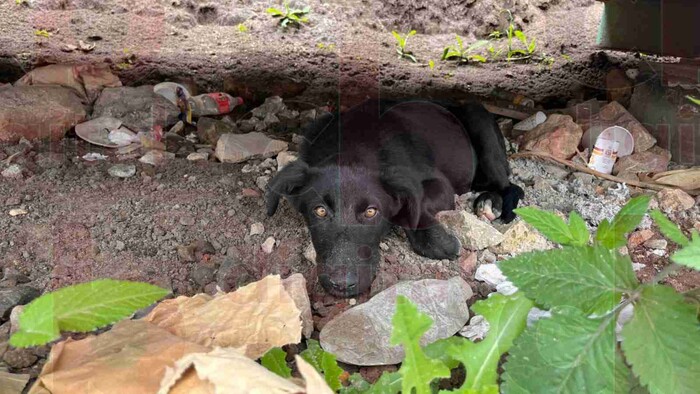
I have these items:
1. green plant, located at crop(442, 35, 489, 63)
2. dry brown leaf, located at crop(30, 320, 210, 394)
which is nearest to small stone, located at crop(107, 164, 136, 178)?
dry brown leaf, located at crop(30, 320, 210, 394)

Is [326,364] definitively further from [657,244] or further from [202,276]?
[657,244]

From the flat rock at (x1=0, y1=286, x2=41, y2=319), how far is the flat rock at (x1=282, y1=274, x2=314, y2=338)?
0.94 metres

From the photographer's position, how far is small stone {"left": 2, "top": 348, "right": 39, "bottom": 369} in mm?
2020

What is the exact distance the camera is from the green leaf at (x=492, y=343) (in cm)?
174

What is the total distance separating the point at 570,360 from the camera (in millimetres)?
1533

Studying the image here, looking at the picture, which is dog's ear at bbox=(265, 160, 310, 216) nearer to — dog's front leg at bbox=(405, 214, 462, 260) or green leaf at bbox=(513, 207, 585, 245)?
dog's front leg at bbox=(405, 214, 462, 260)

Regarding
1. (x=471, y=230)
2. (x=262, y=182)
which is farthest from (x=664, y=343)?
(x=262, y=182)

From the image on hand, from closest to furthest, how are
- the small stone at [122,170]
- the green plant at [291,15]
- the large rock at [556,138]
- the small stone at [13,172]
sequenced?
1. the small stone at [13,172]
2. the small stone at [122,170]
3. the large rock at [556,138]
4. the green plant at [291,15]

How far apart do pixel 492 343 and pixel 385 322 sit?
1.94 feet

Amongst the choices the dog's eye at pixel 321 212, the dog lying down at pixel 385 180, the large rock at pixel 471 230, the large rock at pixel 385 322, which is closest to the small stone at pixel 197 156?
the dog lying down at pixel 385 180

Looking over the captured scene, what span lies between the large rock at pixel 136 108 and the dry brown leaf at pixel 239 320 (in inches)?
92.4

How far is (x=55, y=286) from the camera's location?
253 cm

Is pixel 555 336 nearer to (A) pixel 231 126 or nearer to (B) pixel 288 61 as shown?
(A) pixel 231 126

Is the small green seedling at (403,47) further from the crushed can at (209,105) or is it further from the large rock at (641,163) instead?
the large rock at (641,163)
